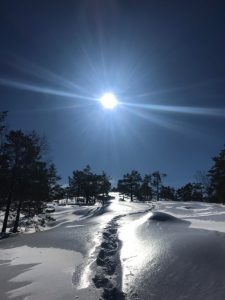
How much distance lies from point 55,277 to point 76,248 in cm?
407

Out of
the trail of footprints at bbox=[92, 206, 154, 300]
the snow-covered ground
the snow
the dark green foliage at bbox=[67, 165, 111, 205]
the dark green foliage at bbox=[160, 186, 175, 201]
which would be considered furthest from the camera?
the dark green foliage at bbox=[160, 186, 175, 201]

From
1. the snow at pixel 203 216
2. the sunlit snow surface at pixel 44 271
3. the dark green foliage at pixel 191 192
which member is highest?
the dark green foliage at pixel 191 192

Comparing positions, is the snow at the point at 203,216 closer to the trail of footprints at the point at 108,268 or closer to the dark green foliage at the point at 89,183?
the trail of footprints at the point at 108,268

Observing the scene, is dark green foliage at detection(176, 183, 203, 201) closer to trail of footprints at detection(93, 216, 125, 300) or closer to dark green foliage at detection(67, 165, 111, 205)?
dark green foliage at detection(67, 165, 111, 205)

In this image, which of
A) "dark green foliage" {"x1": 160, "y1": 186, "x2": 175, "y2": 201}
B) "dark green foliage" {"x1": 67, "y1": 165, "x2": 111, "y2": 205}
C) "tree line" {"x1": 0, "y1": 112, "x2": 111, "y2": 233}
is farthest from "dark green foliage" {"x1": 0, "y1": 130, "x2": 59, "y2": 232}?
"dark green foliage" {"x1": 160, "y1": 186, "x2": 175, "y2": 201}

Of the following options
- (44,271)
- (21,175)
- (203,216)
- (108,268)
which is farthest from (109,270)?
(21,175)

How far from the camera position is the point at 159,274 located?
696cm

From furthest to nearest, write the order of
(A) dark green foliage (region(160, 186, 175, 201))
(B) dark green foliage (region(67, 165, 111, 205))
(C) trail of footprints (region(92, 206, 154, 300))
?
(A) dark green foliage (region(160, 186, 175, 201)), (B) dark green foliage (region(67, 165, 111, 205)), (C) trail of footprints (region(92, 206, 154, 300))

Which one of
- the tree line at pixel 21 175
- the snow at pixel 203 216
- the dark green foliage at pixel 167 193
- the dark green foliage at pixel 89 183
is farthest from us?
the dark green foliage at pixel 167 193

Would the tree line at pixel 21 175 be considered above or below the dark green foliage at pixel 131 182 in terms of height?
below

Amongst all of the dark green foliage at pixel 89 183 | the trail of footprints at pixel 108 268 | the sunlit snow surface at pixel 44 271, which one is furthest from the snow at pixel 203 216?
the dark green foliage at pixel 89 183

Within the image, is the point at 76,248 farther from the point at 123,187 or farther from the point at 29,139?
the point at 123,187

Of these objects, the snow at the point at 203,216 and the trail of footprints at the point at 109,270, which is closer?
the trail of footprints at the point at 109,270

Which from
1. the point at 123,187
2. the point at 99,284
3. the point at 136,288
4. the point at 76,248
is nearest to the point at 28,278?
the point at 99,284
